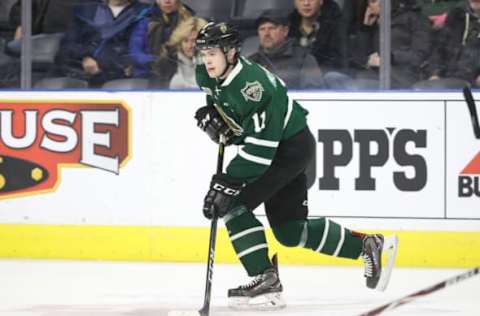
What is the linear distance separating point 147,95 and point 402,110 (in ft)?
4.37

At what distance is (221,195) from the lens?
4.36 metres

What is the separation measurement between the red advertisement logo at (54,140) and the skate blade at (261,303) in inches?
71.0

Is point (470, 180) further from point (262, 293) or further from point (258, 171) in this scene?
point (258, 171)

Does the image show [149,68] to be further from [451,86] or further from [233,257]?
[451,86]

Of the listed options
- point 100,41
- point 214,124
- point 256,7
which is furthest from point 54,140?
point 214,124

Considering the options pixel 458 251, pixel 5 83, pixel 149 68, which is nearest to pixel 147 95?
pixel 149 68

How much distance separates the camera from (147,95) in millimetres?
6363

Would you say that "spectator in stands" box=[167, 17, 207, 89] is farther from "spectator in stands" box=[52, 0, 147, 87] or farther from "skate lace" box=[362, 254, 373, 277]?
"skate lace" box=[362, 254, 373, 277]

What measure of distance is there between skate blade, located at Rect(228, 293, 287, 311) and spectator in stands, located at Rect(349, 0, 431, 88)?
6.23ft

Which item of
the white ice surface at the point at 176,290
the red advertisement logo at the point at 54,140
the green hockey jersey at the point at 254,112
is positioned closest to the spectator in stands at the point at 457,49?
the white ice surface at the point at 176,290

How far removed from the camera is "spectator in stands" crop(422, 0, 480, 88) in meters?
6.23

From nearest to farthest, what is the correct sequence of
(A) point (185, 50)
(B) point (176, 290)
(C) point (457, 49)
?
Answer: (B) point (176, 290)
(C) point (457, 49)
(A) point (185, 50)

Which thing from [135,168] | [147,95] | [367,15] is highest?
[367,15]

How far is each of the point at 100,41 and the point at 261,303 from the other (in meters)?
2.37
